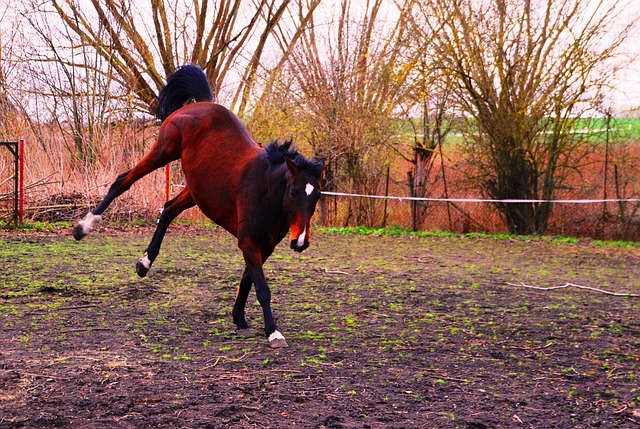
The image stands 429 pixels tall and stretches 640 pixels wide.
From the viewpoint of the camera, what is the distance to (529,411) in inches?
146

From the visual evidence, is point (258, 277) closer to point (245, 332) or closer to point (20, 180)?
point (245, 332)

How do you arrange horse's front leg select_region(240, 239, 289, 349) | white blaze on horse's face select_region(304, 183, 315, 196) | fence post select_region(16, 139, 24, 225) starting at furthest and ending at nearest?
fence post select_region(16, 139, 24, 225), horse's front leg select_region(240, 239, 289, 349), white blaze on horse's face select_region(304, 183, 315, 196)

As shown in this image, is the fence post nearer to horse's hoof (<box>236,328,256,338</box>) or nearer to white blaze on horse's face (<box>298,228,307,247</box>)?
horse's hoof (<box>236,328,256,338</box>)

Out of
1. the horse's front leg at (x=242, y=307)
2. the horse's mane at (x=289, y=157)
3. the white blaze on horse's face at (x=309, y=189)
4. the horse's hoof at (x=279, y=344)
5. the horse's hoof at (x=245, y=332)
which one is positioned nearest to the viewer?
the white blaze on horse's face at (x=309, y=189)

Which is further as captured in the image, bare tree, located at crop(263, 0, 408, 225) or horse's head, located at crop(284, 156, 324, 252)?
bare tree, located at crop(263, 0, 408, 225)

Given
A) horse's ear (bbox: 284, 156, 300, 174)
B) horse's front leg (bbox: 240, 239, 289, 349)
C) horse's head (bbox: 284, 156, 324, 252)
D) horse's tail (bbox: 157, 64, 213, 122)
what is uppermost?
horse's tail (bbox: 157, 64, 213, 122)

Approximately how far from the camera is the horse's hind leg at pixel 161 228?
5941mm

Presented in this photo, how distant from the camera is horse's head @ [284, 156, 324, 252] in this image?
4711 mm

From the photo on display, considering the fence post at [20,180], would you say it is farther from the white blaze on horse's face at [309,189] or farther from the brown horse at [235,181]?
the white blaze on horse's face at [309,189]

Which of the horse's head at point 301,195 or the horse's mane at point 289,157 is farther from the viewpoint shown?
the horse's mane at point 289,157

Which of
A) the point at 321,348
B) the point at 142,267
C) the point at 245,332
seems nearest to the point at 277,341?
the point at 321,348

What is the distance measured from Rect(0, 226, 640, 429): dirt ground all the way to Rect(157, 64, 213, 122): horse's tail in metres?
1.76

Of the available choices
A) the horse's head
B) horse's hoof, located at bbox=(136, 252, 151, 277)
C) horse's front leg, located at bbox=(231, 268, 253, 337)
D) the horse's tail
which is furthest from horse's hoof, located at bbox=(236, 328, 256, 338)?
the horse's tail

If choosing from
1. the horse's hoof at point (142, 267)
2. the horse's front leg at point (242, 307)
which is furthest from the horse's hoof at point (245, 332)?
the horse's hoof at point (142, 267)
